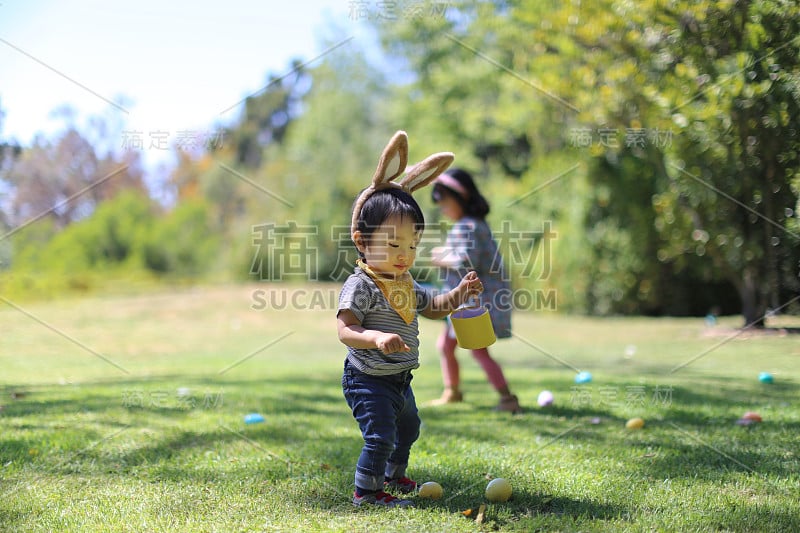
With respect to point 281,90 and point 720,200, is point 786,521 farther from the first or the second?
point 281,90

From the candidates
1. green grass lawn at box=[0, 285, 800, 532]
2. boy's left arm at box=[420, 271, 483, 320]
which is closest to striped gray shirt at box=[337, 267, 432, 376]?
boy's left arm at box=[420, 271, 483, 320]

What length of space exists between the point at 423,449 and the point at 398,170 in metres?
1.59

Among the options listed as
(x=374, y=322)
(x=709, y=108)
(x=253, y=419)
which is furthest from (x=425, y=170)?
(x=709, y=108)

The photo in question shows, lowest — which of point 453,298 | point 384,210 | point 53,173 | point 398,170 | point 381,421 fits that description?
point 381,421

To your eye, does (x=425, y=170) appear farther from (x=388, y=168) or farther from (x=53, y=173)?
(x=53, y=173)

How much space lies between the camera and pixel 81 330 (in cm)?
1327

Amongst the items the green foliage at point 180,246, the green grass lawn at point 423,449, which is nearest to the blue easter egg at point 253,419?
→ the green grass lawn at point 423,449

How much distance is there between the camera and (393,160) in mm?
3008

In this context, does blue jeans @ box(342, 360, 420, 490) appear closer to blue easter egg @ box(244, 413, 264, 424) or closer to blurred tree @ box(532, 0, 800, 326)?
blue easter egg @ box(244, 413, 264, 424)

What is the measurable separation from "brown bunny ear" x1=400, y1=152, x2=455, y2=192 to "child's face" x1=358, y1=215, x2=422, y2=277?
255 mm

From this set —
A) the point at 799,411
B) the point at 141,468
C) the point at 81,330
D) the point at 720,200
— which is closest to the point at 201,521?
the point at 141,468

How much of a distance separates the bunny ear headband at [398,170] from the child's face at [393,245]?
0.13m

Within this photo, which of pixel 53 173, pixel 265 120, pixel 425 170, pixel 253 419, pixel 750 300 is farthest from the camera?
pixel 265 120

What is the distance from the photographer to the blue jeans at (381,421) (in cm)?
288
